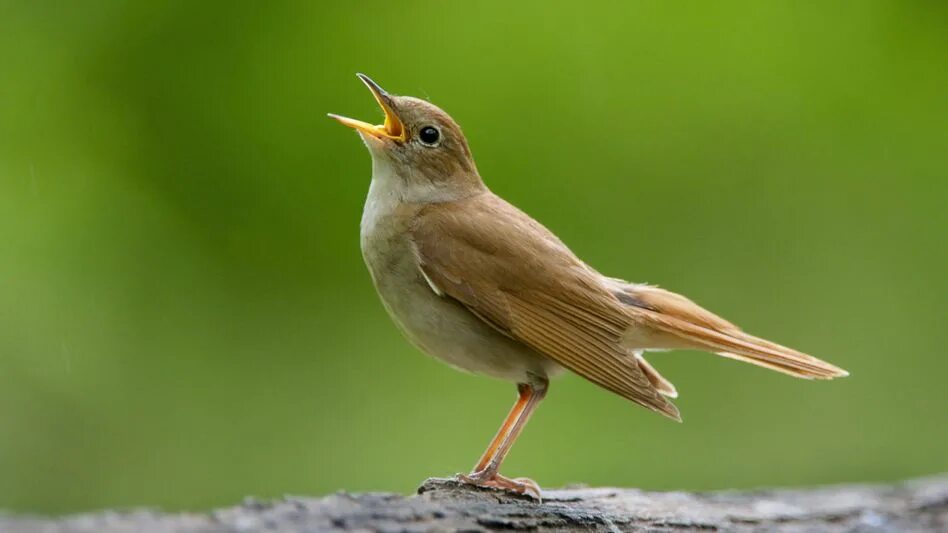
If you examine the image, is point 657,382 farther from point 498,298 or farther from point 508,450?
point 498,298

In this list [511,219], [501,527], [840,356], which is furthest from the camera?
[840,356]

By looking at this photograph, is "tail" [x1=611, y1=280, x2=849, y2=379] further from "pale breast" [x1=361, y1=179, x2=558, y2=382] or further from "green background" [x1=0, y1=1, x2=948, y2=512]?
"green background" [x1=0, y1=1, x2=948, y2=512]

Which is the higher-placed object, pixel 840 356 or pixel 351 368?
pixel 840 356

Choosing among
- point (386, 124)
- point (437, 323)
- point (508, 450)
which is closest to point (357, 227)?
point (386, 124)

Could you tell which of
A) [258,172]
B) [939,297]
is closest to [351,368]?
[258,172]

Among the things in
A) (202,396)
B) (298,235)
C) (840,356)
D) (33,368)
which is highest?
(840,356)

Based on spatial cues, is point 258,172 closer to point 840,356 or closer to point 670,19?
point 670,19

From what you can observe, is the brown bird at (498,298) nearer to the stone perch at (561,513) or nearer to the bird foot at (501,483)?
the bird foot at (501,483)

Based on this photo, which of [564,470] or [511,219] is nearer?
[511,219]
